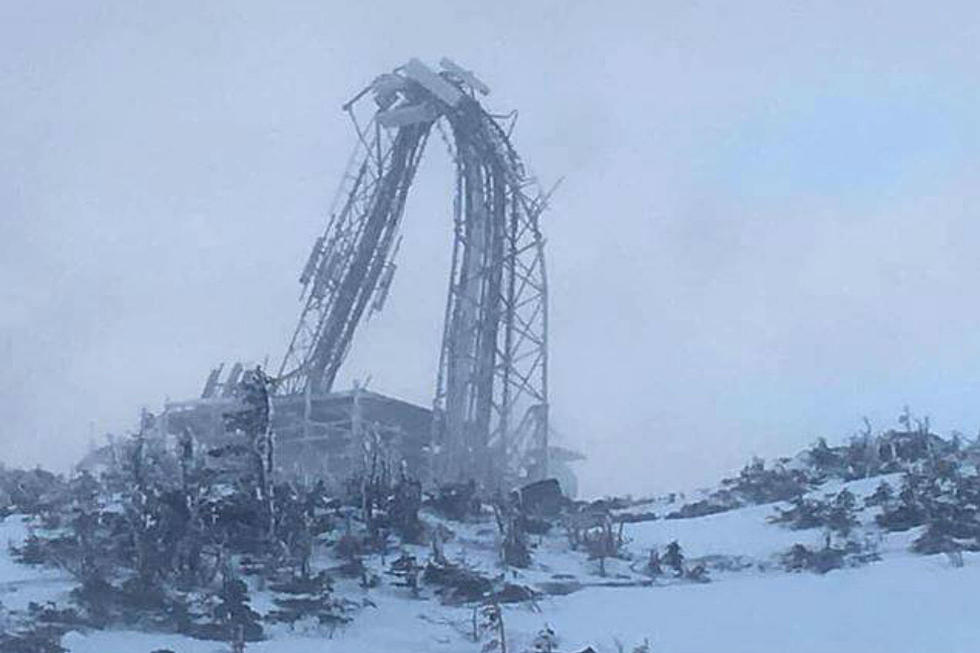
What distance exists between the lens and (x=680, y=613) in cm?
1716

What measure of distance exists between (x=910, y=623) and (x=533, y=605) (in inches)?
147

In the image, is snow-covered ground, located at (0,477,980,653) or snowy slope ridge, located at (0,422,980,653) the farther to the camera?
snowy slope ridge, located at (0,422,980,653)

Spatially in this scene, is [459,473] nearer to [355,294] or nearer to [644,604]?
[355,294]

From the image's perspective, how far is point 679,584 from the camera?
18.8 metres

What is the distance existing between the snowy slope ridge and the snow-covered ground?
0.03m

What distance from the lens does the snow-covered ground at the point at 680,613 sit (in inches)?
621

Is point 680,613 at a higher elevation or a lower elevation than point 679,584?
lower

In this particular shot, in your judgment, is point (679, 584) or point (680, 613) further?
point (679, 584)

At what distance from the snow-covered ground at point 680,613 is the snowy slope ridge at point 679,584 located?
3 cm

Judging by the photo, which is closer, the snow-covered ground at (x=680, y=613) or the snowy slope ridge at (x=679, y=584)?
the snow-covered ground at (x=680, y=613)

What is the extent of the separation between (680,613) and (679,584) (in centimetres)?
167

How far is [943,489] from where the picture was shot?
21.8m

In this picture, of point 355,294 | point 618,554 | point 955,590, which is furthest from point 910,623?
point 355,294

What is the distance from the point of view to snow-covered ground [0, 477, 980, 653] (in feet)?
51.8
